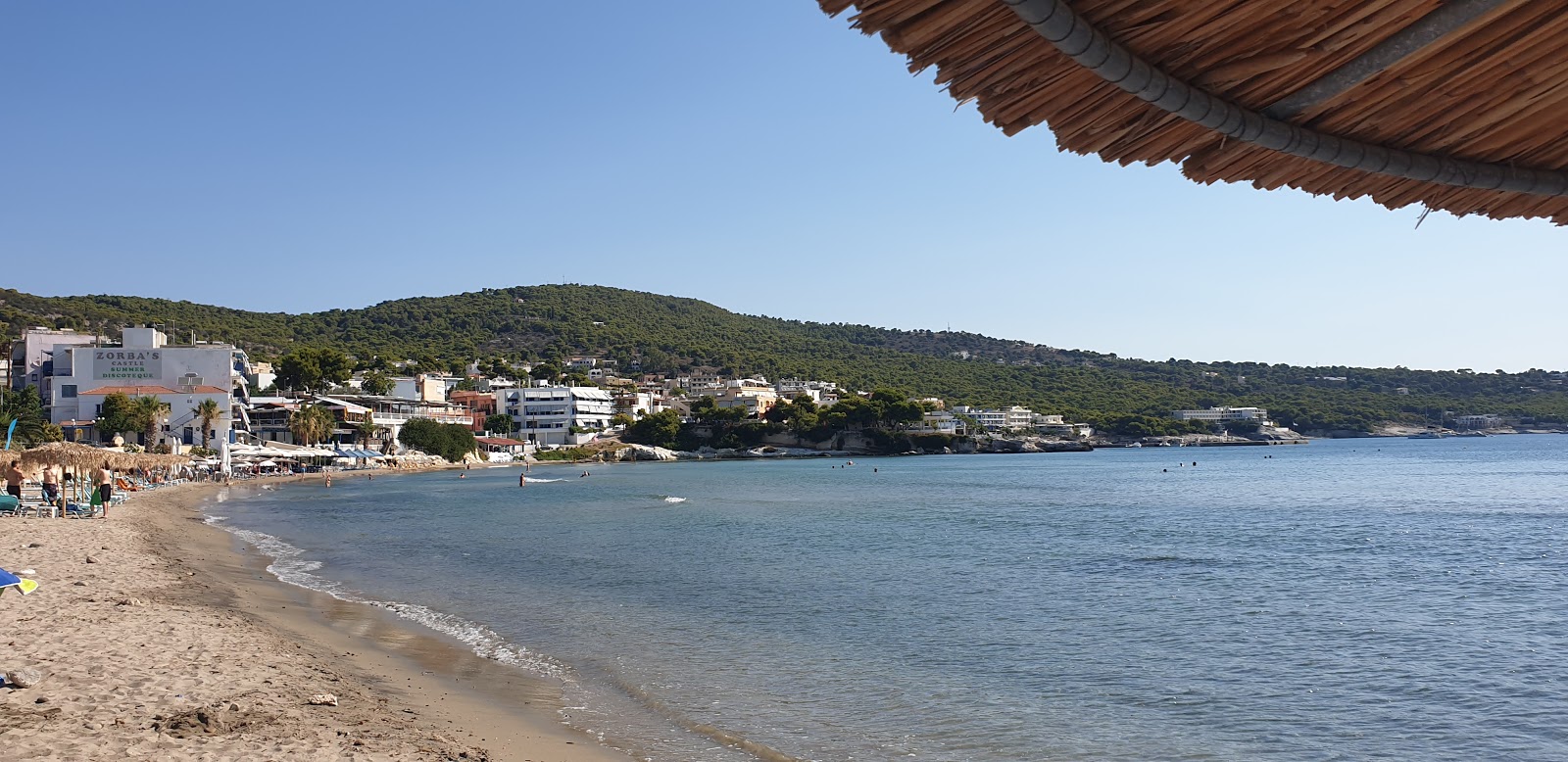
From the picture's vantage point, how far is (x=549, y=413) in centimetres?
12531

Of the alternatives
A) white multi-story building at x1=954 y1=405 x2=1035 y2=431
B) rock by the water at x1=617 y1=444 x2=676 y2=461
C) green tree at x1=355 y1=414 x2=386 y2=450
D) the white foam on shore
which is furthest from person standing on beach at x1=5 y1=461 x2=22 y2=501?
white multi-story building at x1=954 y1=405 x2=1035 y2=431

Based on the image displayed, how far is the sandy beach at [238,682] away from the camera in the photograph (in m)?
8.17

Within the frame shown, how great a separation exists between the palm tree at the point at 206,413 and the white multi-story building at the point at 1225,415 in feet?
440

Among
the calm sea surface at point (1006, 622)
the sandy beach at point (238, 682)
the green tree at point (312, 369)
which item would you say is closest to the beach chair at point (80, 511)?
the calm sea surface at point (1006, 622)

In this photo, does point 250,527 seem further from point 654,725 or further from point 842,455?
point 842,455

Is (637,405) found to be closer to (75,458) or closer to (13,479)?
(75,458)

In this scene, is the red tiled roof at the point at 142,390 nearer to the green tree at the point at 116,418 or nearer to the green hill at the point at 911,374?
the green tree at the point at 116,418

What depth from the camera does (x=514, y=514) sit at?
1594 inches

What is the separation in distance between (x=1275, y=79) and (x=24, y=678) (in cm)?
1077

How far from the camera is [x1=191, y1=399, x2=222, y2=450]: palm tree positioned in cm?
6994

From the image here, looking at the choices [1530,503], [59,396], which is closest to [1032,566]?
[1530,503]

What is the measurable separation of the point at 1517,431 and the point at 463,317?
17394 centimetres

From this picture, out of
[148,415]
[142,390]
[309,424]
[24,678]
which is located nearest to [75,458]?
[24,678]

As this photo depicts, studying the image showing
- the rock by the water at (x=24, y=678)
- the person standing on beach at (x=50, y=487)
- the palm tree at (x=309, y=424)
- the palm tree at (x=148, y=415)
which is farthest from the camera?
the palm tree at (x=309, y=424)
